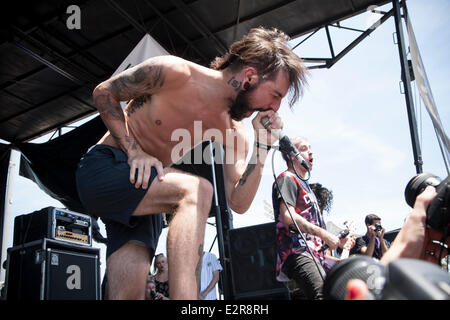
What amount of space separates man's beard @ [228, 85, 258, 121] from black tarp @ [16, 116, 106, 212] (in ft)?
15.0

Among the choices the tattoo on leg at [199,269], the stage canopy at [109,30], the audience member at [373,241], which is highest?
the stage canopy at [109,30]

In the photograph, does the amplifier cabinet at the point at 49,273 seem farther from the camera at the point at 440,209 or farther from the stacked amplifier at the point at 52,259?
the camera at the point at 440,209

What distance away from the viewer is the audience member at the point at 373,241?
409 cm

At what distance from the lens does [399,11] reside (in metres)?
4.64

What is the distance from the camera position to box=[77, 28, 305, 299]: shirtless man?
1.52 metres

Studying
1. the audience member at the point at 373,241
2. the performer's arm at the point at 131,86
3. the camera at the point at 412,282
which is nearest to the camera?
the camera at the point at 412,282

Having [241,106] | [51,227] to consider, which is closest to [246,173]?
[241,106]

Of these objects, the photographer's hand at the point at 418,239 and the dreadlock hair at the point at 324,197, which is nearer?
the photographer's hand at the point at 418,239

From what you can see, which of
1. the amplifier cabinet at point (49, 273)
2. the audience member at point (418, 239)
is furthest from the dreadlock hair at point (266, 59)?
the amplifier cabinet at point (49, 273)

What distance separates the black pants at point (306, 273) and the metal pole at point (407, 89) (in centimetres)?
188

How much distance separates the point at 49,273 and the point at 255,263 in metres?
2.16

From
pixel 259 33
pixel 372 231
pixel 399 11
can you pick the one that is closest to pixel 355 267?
pixel 259 33

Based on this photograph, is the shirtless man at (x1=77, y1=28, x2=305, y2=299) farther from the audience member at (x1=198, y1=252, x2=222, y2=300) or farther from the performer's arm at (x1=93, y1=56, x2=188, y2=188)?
the audience member at (x1=198, y1=252, x2=222, y2=300)

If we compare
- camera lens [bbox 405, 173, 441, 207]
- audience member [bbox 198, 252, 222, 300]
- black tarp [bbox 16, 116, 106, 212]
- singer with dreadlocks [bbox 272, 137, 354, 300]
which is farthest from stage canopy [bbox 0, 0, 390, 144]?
camera lens [bbox 405, 173, 441, 207]
